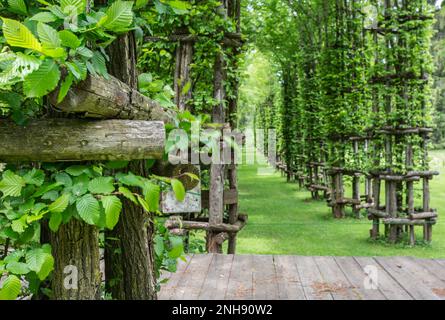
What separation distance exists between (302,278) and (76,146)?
2927mm

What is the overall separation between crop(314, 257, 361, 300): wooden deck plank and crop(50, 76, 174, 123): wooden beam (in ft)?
7.56

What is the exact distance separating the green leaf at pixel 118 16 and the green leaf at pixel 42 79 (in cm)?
23

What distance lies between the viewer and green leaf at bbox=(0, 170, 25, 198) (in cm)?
155

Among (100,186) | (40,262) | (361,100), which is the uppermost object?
(361,100)

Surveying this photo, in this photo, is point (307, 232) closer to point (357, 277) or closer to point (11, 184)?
point (357, 277)

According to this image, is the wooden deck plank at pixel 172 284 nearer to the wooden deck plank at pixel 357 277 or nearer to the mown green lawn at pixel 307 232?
the wooden deck plank at pixel 357 277

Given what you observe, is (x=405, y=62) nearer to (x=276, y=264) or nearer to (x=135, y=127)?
(x=276, y=264)

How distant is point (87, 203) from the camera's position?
1.57 m

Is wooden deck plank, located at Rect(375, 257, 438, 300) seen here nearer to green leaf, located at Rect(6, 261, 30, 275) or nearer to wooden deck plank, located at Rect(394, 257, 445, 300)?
wooden deck plank, located at Rect(394, 257, 445, 300)

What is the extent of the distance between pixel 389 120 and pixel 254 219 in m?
4.16

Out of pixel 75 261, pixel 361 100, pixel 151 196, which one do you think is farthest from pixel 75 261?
pixel 361 100

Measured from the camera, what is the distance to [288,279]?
163 inches

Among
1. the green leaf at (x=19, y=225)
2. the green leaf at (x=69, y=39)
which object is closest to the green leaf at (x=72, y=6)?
the green leaf at (x=69, y=39)

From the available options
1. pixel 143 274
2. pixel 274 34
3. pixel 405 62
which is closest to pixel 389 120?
pixel 405 62
